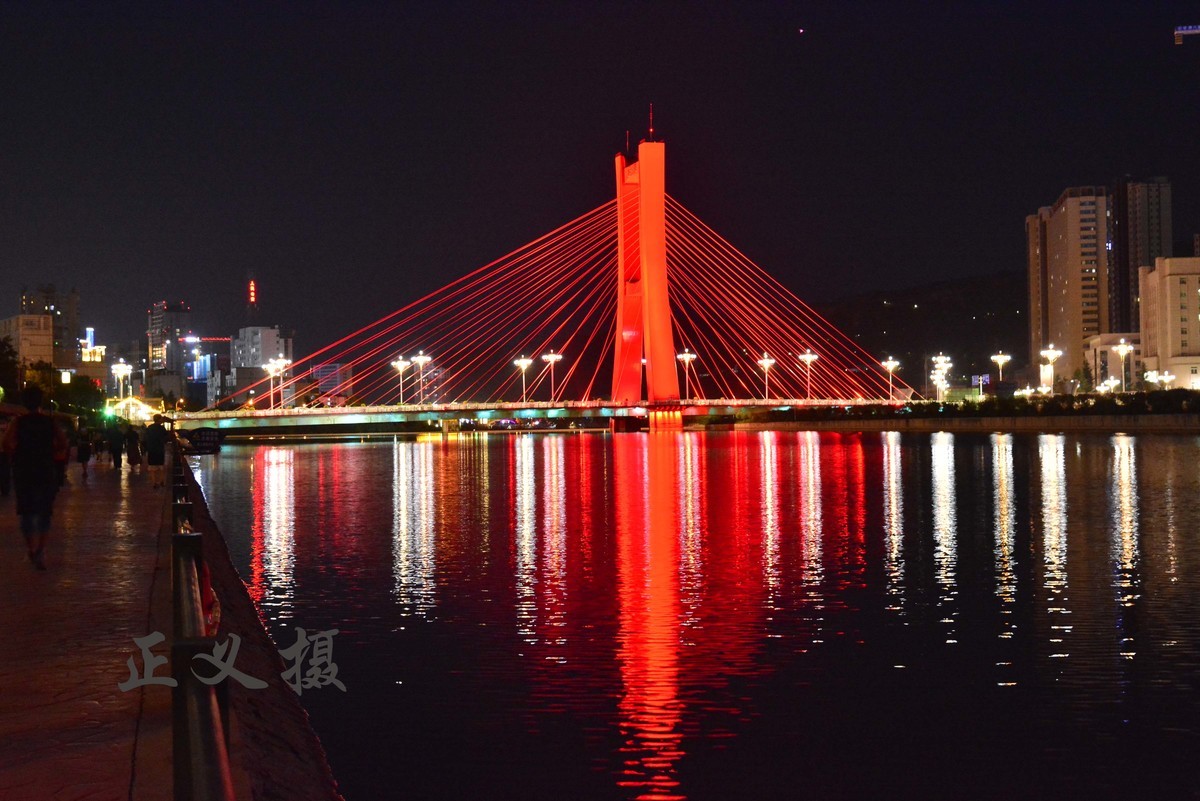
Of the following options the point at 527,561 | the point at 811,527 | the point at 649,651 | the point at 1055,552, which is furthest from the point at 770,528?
the point at 649,651

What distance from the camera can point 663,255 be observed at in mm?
60656

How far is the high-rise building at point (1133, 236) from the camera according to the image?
15312 cm

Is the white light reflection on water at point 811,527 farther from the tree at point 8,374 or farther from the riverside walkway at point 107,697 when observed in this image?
the tree at point 8,374

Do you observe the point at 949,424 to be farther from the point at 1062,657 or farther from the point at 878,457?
the point at 1062,657

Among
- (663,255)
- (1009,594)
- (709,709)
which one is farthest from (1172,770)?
(663,255)

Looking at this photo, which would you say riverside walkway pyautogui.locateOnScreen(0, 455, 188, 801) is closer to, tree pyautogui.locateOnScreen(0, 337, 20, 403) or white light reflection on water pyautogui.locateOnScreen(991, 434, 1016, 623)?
white light reflection on water pyautogui.locateOnScreen(991, 434, 1016, 623)

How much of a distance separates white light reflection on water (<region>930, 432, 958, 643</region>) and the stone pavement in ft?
16.4

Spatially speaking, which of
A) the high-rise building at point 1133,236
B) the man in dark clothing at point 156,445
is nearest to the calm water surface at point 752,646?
the man in dark clothing at point 156,445

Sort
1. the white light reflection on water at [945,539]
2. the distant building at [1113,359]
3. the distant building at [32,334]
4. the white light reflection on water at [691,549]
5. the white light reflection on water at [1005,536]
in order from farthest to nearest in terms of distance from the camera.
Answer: the distant building at [32,334]
the distant building at [1113,359]
the white light reflection on water at [945,539]
the white light reflection on water at [691,549]
the white light reflection on water at [1005,536]

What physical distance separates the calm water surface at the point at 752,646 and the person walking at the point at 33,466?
1737mm

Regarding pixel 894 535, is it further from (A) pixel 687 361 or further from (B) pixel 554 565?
(A) pixel 687 361

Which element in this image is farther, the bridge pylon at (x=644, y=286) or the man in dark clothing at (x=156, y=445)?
the bridge pylon at (x=644, y=286)

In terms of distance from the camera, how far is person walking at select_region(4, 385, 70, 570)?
10227 mm

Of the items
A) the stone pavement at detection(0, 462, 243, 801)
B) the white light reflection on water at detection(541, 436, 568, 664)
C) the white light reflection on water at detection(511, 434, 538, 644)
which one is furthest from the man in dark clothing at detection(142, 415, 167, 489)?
the stone pavement at detection(0, 462, 243, 801)
